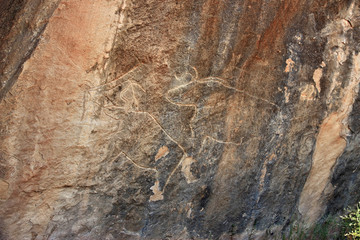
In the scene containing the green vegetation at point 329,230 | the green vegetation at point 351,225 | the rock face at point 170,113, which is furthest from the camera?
the green vegetation at point 329,230

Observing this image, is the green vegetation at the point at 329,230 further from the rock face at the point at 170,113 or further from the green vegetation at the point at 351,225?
the rock face at the point at 170,113

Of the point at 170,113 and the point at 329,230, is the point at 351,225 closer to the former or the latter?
the point at 329,230

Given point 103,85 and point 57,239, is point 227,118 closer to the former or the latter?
point 103,85

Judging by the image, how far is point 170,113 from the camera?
9.16ft

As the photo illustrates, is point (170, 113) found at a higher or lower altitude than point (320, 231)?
higher

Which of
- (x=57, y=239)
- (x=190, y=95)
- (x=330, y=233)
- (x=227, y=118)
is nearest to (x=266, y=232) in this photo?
(x=330, y=233)

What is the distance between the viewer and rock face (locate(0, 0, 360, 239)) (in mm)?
2400

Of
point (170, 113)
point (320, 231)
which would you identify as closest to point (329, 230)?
point (320, 231)

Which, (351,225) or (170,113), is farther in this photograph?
(351,225)

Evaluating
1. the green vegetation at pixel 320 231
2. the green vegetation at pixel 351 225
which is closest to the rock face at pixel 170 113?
the green vegetation at pixel 320 231

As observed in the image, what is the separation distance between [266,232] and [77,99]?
2.02 m

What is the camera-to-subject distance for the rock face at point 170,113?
2.40 meters

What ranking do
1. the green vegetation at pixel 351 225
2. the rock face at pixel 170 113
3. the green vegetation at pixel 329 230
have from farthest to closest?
the green vegetation at pixel 329 230
the green vegetation at pixel 351 225
the rock face at pixel 170 113

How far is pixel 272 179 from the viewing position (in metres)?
3.34
